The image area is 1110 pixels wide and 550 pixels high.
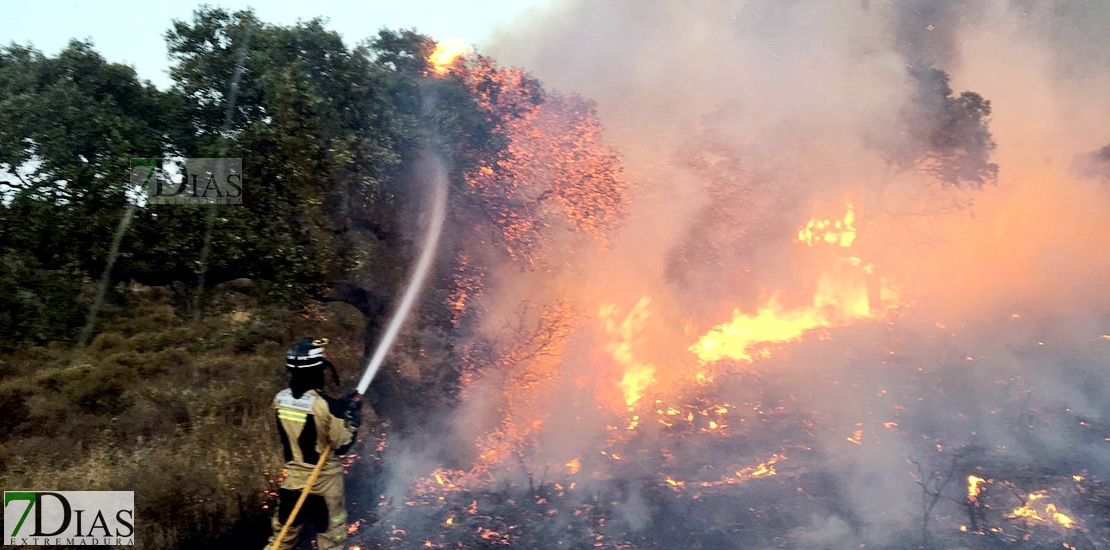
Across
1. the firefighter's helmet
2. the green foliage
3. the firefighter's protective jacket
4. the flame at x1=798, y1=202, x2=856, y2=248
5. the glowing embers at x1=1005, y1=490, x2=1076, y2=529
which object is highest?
the green foliage

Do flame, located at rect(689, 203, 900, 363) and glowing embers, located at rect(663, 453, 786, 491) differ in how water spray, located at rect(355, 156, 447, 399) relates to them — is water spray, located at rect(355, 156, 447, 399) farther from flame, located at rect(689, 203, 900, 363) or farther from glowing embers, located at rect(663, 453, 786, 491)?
flame, located at rect(689, 203, 900, 363)

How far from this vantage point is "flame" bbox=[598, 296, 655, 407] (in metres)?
11.8

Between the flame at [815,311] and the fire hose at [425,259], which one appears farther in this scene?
the flame at [815,311]

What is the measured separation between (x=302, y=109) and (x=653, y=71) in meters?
12.2

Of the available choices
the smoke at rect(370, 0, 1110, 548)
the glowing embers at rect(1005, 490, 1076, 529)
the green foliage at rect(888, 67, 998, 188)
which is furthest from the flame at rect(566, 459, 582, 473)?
the green foliage at rect(888, 67, 998, 188)

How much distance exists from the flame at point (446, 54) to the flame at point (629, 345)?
599 cm

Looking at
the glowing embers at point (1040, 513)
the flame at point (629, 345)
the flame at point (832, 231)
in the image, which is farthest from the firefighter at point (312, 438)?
the flame at point (832, 231)

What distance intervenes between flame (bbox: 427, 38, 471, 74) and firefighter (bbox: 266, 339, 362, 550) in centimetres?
706

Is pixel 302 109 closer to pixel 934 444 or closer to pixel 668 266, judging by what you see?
pixel 668 266

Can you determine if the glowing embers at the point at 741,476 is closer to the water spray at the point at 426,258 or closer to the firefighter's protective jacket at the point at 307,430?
the firefighter's protective jacket at the point at 307,430

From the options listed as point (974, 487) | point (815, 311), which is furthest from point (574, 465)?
point (815, 311)

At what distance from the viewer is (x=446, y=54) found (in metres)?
11.3

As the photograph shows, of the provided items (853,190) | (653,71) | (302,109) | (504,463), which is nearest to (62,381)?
(302,109)

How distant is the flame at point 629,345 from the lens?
38.6 ft
